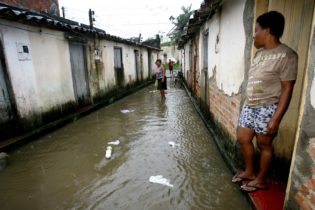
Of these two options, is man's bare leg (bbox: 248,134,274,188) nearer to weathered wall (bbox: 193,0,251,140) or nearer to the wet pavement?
the wet pavement

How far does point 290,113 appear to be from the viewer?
2.75m

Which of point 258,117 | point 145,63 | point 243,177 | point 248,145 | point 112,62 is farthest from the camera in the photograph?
point 145,63

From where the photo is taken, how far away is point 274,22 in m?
2.14

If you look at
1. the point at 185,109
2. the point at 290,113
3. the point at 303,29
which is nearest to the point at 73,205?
the point at 290,113

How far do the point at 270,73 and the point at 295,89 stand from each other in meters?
0.79

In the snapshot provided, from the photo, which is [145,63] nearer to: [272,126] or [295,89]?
[295,89]

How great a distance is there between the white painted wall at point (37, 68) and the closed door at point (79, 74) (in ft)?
1.18

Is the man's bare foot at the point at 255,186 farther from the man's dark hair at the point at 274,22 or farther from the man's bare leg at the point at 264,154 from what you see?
the man's dark hair at the point at 274,22

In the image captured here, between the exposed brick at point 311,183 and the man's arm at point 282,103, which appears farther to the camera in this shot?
the man's arm at point 282,103

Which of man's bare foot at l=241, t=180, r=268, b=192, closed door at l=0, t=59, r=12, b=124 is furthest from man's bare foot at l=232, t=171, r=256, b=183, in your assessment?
closed door at l=0, t=59, r=12, b=124

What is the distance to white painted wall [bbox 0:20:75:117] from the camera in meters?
4.82

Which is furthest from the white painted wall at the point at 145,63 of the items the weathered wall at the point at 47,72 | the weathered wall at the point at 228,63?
the weathered wall at the point at 228,63

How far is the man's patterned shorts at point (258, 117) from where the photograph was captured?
2.24 m

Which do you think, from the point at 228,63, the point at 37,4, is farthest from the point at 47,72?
the point at 37,4
